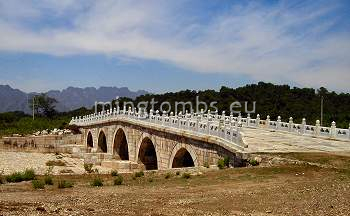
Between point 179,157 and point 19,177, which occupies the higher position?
point 19,177

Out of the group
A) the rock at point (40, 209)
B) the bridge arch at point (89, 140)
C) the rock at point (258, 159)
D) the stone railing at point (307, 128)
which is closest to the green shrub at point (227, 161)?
the rock at point (258, 159)

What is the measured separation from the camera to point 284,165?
46.0ft

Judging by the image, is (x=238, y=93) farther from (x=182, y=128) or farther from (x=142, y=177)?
(x=142, y=177)

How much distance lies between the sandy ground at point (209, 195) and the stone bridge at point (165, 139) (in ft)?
11.5

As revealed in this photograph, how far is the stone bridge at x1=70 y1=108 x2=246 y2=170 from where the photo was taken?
1939cm

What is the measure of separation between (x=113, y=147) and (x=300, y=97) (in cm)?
3130

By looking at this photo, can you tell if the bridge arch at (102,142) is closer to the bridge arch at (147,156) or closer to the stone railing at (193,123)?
the stone railing at (193,123)

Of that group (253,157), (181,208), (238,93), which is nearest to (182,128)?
(253,157)

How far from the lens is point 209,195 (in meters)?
10.5

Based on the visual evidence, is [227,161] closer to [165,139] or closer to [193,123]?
[193,123]

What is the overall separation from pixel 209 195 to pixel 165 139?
18119 millimetres

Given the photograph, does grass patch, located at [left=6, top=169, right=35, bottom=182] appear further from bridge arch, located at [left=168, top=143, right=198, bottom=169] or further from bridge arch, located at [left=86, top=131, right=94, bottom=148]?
bridge arch, located at [left=86, top=131, right=94, bottom=148]

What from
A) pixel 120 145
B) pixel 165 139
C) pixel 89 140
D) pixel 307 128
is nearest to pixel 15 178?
pixel 165 139

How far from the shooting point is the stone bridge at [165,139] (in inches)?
763
